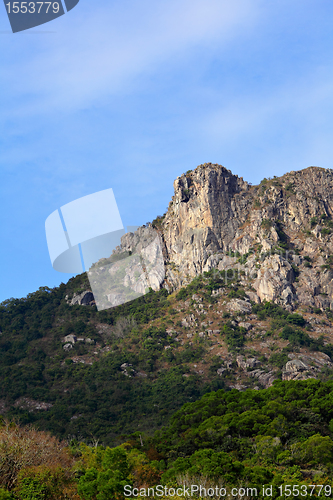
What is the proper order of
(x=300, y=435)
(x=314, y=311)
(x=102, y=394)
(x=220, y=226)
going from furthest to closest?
(x=220, y=226) → (x=314, y=311) → (x=102, y=394) → (x=300, y=435)

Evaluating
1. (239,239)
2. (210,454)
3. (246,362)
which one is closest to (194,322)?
(246,362)

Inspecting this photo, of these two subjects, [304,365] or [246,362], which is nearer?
[304,365]

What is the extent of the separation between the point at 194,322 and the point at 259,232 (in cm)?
1819

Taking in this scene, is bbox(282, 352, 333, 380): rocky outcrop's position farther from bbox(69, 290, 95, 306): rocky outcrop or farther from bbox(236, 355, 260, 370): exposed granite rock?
bbox(69, 290, 95, 306): rocky outcrop

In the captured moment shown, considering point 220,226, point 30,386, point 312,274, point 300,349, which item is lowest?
point 300,349

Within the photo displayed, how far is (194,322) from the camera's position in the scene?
67.2m

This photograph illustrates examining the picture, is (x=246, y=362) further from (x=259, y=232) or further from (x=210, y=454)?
(x=210, y=454)

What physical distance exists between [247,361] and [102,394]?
59.2ft

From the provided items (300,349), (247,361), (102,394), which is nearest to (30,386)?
(102,394)

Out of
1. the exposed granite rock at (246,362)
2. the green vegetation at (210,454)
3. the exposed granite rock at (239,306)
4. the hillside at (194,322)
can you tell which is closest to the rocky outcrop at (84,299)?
the hillside at (194,322)

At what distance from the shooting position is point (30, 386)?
58.2 meters

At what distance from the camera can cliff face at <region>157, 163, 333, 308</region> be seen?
67000 mm

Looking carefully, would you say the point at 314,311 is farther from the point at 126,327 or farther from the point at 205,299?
the point at 126,327

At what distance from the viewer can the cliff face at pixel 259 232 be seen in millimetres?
67000
